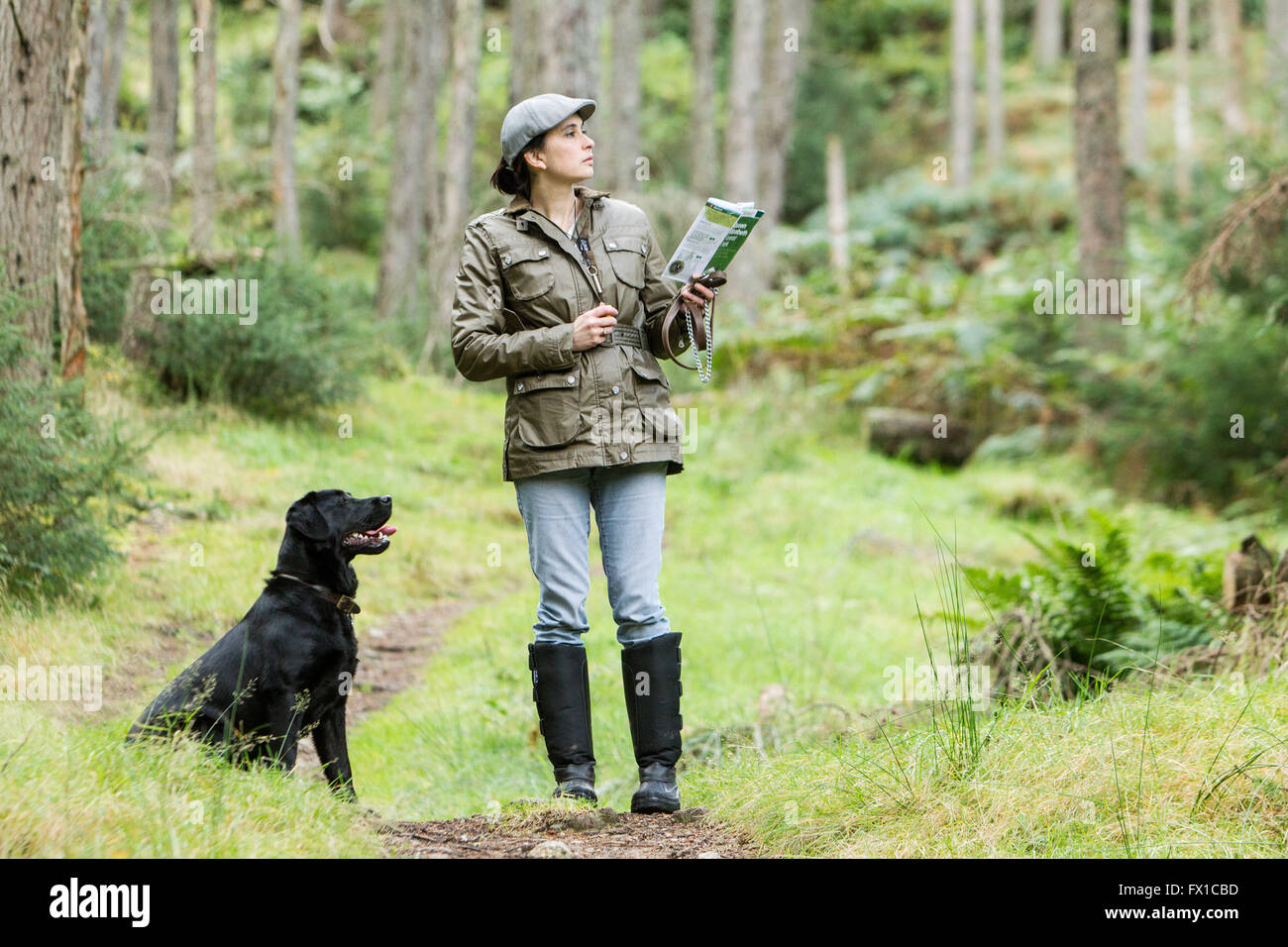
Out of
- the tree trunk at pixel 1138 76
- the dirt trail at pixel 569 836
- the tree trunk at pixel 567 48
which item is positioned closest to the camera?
the dirt trail at pixel 569 836

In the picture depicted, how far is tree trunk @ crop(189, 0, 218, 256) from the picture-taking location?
47.2 ft

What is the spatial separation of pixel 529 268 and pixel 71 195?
398 centimetres

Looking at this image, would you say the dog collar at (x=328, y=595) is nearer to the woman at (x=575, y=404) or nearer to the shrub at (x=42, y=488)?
the woman at (x=575, y=404)

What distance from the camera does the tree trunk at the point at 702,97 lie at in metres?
22.4

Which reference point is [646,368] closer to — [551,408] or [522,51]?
[551,408]

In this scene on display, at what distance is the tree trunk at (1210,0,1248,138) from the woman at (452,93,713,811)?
2404 centimetres

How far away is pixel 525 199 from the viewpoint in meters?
4.39

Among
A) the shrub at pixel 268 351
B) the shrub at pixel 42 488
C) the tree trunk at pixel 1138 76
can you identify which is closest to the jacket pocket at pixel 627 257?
the shrub at pixel 42 488

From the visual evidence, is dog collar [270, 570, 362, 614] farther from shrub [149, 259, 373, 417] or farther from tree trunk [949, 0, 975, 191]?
tree trunk [949, 0, 975, 191]

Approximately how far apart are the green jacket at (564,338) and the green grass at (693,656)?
117 centimetres

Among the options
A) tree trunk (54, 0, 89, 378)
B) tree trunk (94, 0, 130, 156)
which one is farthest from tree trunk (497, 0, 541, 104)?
tree trunk (54, 0, 89, 378)

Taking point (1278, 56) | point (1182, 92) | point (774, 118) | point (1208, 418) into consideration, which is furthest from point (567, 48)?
point (1182, 92)
